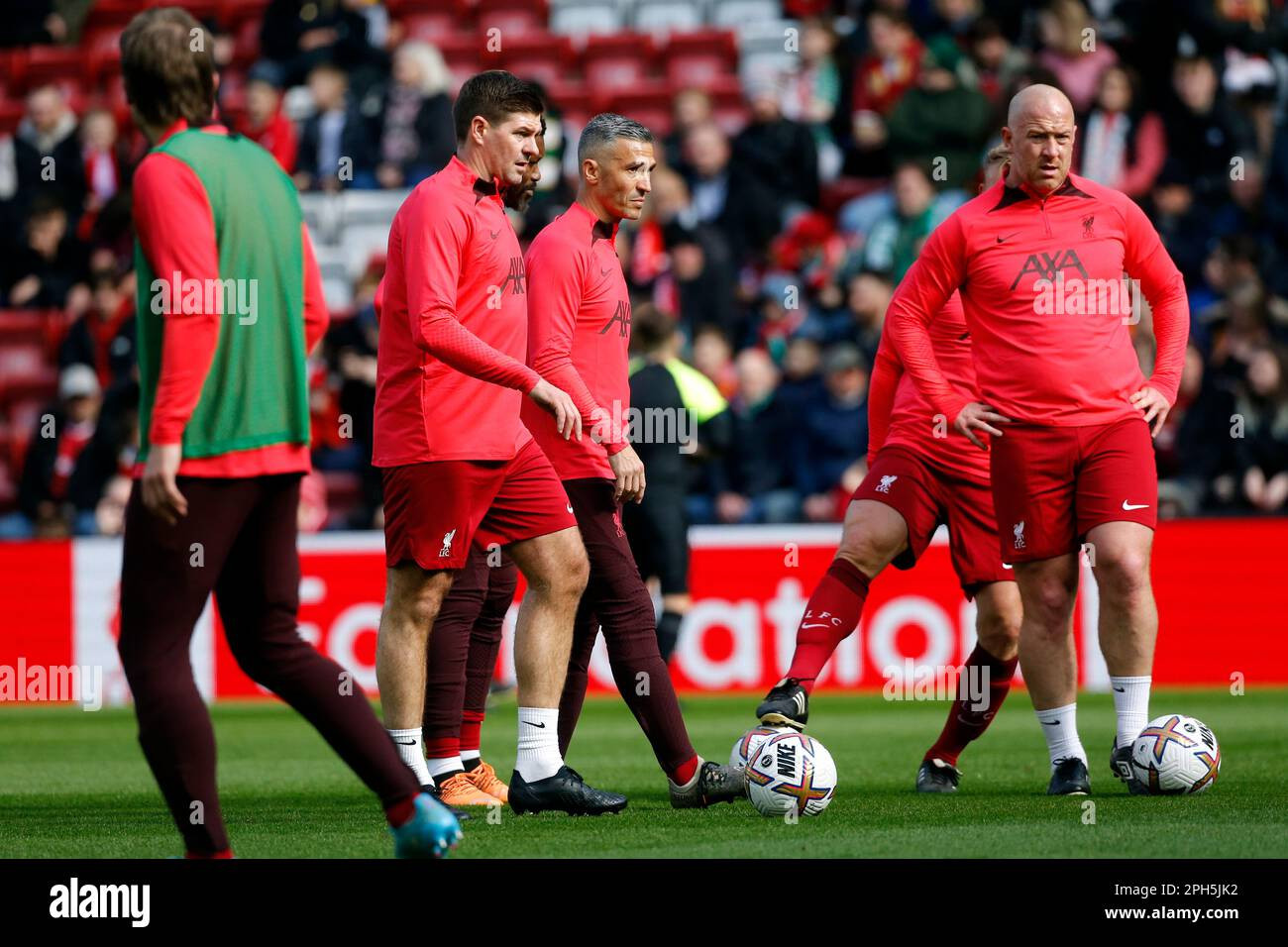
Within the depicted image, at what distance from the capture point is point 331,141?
18.9m

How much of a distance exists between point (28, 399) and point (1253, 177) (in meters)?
11.1

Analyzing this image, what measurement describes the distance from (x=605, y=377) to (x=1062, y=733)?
7.22 feet

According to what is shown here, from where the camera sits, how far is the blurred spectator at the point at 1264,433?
13.6 meters

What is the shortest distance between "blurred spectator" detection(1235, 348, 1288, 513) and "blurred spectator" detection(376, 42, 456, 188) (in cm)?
759

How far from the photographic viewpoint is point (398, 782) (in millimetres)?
5121

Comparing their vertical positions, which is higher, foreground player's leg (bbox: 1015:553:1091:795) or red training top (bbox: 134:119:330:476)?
red training top (bbox: 134:119:330:476)

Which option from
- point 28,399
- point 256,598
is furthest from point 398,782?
point 28,399

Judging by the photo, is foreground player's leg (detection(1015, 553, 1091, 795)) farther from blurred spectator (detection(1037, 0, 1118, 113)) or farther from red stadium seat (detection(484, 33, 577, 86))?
red stadium seat (detection(484, 33, 577, 86))

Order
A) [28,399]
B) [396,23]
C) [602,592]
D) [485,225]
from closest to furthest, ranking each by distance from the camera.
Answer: [485,225]
[602,592]
[28,399]
[396,23]

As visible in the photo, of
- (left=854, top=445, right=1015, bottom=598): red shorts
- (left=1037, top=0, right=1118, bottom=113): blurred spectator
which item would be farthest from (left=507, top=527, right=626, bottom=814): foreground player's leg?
(left=1037, top=0, right=1118, bottom=113): blurred spectator

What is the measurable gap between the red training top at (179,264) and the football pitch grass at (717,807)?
5.19ft

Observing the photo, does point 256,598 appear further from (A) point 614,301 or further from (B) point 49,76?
(B) point 49,76

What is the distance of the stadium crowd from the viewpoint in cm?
1470
